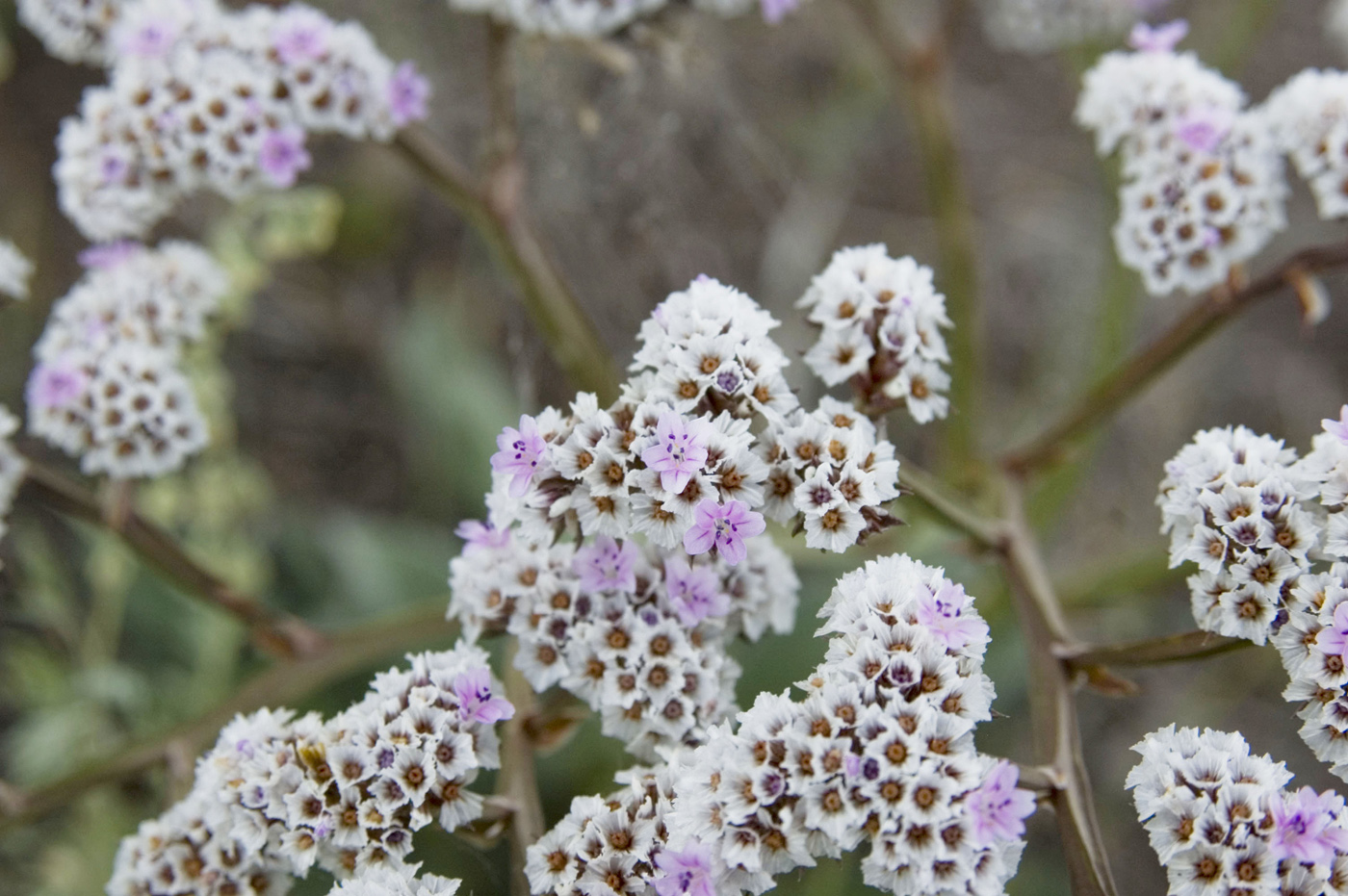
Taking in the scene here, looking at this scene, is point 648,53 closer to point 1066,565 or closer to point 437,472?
point 437,472

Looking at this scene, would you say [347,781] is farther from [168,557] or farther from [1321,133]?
[1321,133]

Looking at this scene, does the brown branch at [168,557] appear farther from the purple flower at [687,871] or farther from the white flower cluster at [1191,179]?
the white flower cluster at [1191,179]

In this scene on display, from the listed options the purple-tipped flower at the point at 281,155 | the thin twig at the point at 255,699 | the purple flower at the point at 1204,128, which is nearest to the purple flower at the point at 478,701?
the thin twig at the point at 255,699

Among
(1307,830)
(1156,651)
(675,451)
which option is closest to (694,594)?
(675,451)

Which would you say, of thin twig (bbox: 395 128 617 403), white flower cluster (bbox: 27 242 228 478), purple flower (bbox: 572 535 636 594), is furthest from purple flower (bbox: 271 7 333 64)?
purple flower (bbox: 572 535 636 594)

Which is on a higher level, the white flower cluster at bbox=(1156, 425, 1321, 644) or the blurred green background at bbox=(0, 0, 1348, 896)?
the blurred green background at bbox=(0, 0, 1348, 896)

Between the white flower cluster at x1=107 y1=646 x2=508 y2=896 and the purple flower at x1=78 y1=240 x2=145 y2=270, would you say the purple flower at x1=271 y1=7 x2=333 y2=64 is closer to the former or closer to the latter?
the purple flower at x1=78 y1=240 x2=145 y2=270
